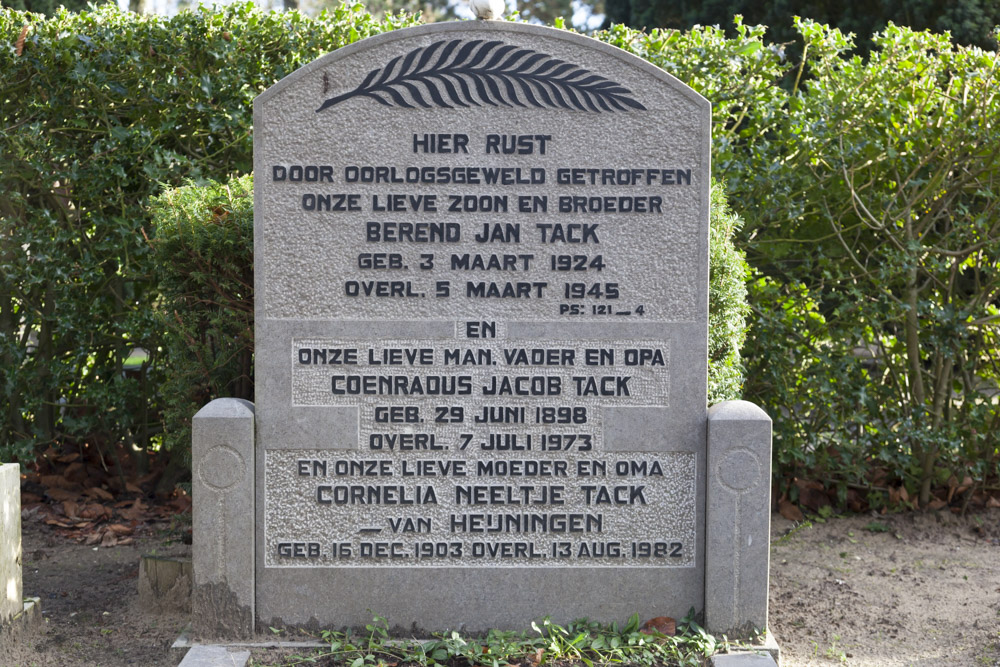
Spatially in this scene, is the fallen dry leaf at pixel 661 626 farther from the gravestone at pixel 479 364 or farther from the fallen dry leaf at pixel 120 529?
the fallen dry leaf at pixel 120 529

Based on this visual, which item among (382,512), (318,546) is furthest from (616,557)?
(318,546)

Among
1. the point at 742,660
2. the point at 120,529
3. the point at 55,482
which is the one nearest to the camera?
the point at 742,660

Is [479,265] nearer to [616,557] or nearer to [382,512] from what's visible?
→ [382,512]

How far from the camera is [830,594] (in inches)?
173

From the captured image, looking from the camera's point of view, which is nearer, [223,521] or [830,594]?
[223,521]

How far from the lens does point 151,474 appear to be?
5.66m

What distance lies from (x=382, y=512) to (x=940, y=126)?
358 centimetres

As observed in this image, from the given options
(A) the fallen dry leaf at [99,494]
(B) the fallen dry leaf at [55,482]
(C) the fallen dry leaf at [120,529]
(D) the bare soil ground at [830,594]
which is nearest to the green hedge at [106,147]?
(B) the fallen dry leaf at [55,482]

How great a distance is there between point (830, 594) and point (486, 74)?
289 centimetres

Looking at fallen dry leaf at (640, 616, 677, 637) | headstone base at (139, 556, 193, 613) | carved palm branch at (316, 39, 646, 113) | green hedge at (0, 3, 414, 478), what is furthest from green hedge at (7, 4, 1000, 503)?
fallen dry leaf at (640, 616, 677, 637)

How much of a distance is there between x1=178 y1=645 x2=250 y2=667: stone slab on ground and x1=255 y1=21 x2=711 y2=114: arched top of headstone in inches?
80.9

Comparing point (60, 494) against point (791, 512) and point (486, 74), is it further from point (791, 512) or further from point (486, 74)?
point (791, 512)

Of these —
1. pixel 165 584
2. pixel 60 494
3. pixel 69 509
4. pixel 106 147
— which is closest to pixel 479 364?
pixel 165 584

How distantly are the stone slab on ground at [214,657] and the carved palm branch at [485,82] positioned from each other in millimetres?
2061
